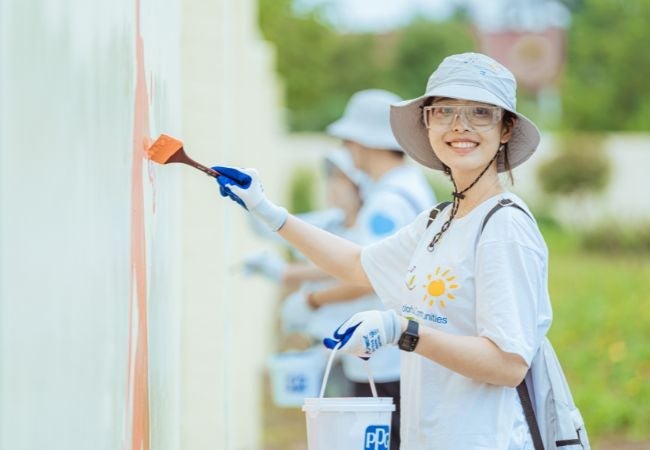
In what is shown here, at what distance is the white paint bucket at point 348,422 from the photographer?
3.07 meters

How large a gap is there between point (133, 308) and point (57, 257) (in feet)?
2.93

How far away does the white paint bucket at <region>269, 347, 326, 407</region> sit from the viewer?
238 inches

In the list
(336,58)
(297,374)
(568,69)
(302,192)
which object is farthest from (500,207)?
(568,69)

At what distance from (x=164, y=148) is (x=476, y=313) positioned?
2.83 feet

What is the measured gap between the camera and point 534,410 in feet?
10.6

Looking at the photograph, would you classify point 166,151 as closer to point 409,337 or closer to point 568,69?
point 409,337

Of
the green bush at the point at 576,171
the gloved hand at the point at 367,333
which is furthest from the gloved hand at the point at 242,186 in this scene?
the green bush at the point at 576,171

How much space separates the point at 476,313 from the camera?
315 cm

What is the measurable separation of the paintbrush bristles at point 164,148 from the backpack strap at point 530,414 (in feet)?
3.35

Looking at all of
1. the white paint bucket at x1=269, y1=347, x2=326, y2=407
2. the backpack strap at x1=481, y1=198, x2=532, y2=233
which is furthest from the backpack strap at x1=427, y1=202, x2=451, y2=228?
the white paint bucket at x1=269, y1=347, x2=326, y2=407

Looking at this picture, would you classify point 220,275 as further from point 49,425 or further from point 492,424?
point 49,425

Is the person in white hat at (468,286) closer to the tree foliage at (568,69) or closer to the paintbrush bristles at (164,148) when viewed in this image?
the paintbrush bristles at (164,148)

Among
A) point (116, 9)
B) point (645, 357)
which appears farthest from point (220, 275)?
point (645, 357)

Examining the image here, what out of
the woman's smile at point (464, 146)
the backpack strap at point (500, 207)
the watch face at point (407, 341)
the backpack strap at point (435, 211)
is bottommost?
the watch face at point (407, 341)
